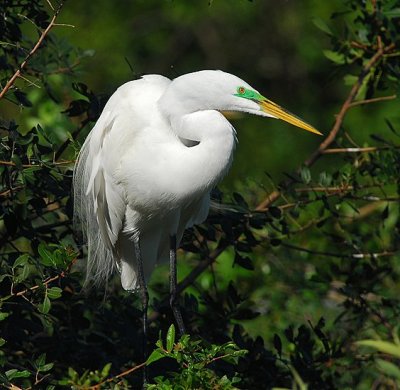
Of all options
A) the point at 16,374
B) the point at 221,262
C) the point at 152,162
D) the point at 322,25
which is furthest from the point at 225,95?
the point at 221,262

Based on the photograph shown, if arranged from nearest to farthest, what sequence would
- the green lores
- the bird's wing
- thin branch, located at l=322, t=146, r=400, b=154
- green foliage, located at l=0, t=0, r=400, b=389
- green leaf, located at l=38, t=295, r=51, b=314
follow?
green leaf, located at l=38, t=295, r=51, b=314, green foliage, located at l=0, t=0, r=400, b=389, the green lores, the bird's wing, thin branch, located at l=322, t=146, r=400, b=154

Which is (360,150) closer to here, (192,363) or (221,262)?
(221,262)

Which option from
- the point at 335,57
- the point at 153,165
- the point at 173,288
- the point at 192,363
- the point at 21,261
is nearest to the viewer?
the point at 192,363

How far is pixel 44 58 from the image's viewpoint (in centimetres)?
326

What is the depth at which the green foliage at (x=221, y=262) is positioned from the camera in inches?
97.5

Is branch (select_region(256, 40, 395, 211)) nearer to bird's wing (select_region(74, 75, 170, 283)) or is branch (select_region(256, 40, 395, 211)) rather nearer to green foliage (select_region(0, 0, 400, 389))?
green foliage (select_region(0, 0, 400, 389))

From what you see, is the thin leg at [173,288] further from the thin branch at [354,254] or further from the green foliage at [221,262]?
the thin branch at [354,254]

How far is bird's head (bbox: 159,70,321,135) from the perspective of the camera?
2734 mm

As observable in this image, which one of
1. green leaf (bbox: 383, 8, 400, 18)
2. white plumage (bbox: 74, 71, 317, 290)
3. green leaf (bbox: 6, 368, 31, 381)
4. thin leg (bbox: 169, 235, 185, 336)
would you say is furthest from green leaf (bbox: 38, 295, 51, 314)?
green leaf (bbox: 383, 8, 400, 18)

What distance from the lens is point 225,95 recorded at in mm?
2746

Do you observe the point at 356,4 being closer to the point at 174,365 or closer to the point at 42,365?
the point at 174,365

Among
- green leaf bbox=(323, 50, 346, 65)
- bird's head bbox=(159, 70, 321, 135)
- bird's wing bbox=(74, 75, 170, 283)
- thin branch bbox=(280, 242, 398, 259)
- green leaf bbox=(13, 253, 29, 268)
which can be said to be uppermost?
bird's head bbox=(159, 70, 321, 135)

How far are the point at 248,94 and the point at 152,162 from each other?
35 centimetres

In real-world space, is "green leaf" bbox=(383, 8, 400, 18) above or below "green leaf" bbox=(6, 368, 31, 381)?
above
